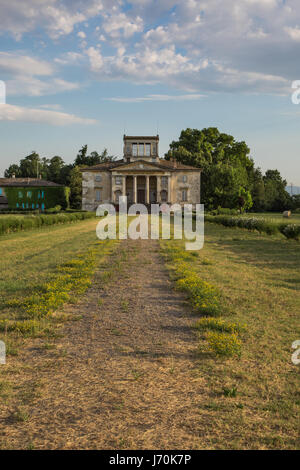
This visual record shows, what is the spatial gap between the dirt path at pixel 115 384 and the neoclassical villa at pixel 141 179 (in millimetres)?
63621

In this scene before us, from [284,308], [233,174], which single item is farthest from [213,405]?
[233,174]

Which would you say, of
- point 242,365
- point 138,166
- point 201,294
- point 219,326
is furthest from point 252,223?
point 138,166

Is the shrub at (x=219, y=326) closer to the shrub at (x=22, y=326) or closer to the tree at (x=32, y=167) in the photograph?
the shrub at (x=22, y=326)

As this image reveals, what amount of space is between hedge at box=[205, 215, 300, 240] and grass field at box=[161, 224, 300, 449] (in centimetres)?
1184

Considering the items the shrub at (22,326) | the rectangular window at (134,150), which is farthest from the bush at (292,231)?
the rectangular window at (134,150)

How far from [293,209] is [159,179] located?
2773 cm

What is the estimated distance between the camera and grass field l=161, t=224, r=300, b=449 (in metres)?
3.33

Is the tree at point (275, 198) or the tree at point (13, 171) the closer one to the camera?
the tree at point (275, 198)

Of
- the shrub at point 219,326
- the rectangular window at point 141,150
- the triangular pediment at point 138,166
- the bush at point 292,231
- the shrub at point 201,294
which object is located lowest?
the shrub at point 219,326

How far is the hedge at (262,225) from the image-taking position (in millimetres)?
21172

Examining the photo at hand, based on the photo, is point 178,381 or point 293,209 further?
point 293,209

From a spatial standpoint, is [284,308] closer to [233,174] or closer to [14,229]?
[14,229]

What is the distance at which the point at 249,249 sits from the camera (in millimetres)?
17281

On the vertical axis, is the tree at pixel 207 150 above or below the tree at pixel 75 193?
above
